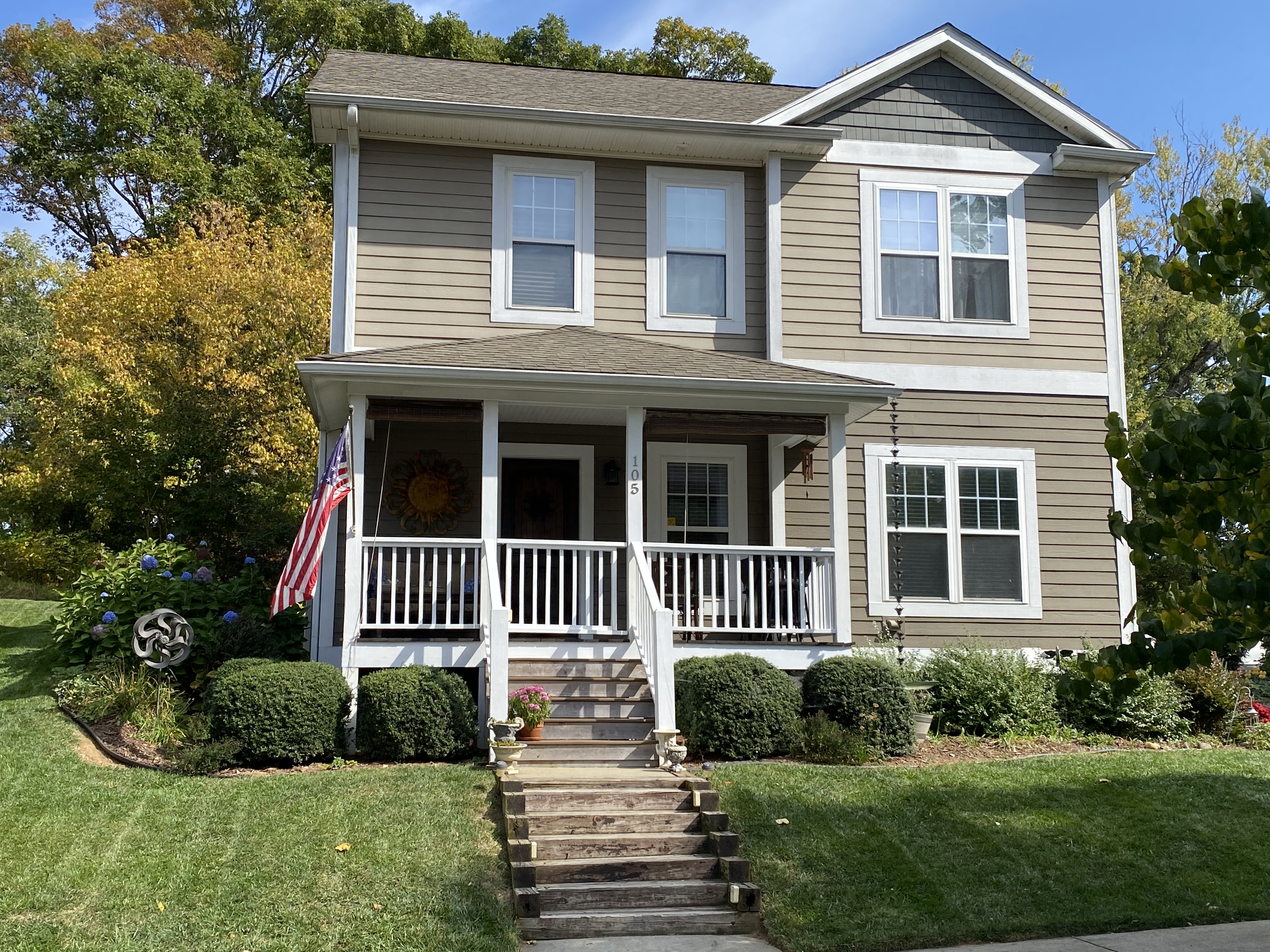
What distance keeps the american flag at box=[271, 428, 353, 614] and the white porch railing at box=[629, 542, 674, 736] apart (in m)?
2.72

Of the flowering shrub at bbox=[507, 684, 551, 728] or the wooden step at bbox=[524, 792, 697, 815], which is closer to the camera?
the wooden step at bbox=[524, 792, 697, 815]

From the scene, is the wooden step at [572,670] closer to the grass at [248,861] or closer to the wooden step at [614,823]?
the grass at [248,861]

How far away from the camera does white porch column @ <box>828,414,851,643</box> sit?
10805 mm

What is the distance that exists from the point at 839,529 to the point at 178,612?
6742mm

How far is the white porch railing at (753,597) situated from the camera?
10.5 meters

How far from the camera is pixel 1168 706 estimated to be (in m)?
11.1

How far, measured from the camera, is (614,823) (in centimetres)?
756

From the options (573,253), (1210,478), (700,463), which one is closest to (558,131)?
(573,253)

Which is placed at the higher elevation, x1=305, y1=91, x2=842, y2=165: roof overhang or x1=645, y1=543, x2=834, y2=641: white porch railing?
x1=305, y1=91, x2=842, y2=165: roof overhang

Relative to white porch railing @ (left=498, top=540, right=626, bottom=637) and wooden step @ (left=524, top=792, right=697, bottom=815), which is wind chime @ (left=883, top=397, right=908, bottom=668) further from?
wooden step @ (left=524, top=792, right=697, bottom=815)

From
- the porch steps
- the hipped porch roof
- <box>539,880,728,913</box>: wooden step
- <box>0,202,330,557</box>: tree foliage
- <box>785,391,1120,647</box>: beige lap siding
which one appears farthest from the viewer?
<box>0,202,330,557</box>: tree foliage

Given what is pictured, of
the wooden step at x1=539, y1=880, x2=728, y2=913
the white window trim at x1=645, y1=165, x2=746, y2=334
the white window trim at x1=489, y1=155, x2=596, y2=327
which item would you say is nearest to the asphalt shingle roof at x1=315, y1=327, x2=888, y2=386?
the white window trim at x1=489, y1=155, x2=596, y2=327

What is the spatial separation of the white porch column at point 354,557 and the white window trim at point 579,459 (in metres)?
2.25

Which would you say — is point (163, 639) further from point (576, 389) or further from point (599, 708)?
point (576, 389)
